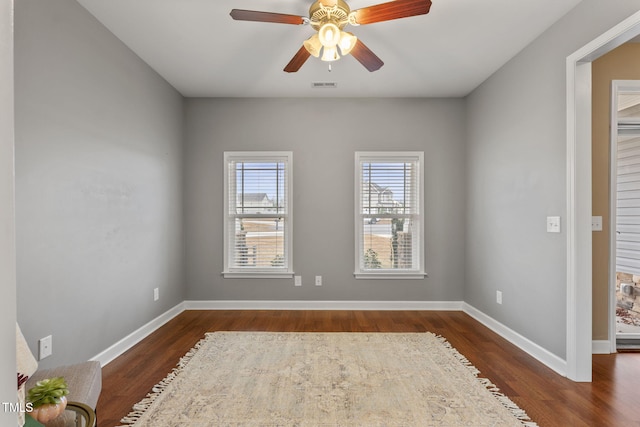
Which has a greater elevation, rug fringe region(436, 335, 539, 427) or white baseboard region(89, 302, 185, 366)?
white baseboard region(89, 302, 185, 366)

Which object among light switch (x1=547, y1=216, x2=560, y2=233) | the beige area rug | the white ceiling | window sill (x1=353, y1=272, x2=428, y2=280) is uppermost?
the white ceiling

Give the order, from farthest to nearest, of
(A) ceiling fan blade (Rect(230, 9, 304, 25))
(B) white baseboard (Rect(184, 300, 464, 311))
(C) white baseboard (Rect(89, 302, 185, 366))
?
(B) white baseboard (Rect(184, 300, 464, 311))
(C) white baseboard (Rect(89, 302, 185, 366))
(A) ceiling fan blade (Rect(230, 9, 304, 25))

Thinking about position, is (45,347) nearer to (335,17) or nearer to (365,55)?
(335,17)

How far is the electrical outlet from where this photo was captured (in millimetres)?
2109

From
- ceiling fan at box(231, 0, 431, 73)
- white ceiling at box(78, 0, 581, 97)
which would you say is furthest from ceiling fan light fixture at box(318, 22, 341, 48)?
white ceiling at box(78, 0, 581, 97)

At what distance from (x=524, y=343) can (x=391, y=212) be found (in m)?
2.03

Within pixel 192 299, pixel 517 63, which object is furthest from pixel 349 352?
pixel 517 63

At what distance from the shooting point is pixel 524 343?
9.99 feet

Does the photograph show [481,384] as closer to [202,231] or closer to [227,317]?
[227,317]

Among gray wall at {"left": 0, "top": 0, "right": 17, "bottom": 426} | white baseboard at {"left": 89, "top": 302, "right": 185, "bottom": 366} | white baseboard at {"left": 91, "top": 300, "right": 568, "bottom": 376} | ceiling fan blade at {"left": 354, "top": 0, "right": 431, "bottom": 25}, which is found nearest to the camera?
gray wall at {"left": 0, "top": 0, "right": 17, "bottom": 426}

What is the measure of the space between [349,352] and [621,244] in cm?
286

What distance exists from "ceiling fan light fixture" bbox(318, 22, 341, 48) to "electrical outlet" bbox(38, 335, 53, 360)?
2653mm

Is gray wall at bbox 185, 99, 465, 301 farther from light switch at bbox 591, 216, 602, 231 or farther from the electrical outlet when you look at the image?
the electrical outlet

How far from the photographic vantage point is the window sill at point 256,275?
4.32 m
